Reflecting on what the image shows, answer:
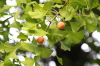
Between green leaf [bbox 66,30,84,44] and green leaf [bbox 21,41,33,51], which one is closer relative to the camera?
green leaf [bbox 21,41,33,51]

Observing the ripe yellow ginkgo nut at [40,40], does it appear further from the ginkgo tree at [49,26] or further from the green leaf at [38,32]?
the green leaf at [38,32]

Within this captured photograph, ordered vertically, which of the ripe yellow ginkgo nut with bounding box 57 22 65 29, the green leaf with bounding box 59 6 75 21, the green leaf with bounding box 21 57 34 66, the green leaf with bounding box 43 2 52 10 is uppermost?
the green leaf with bounding box 43 2 52 10

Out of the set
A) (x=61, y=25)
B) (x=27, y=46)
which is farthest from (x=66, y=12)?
(x=27, y=46)

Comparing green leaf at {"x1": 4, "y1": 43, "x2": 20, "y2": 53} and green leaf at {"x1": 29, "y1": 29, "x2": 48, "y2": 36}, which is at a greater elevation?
green leaf at {"x1": 29, "y1": 29, "x2": 48, "y2": 36}

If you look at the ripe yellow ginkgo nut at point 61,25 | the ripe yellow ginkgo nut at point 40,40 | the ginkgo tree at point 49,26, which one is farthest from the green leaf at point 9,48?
the ripe yellow ginkgo nut at point 61,25

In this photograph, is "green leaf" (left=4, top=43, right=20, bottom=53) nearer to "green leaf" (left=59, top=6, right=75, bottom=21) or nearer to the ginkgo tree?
the ginkgo tree

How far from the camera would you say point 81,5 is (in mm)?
1002

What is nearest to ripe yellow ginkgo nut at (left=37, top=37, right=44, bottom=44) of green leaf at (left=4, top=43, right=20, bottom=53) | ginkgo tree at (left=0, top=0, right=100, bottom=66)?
ginkgo tree at (left=0, top=0, right=100, bottom=66)

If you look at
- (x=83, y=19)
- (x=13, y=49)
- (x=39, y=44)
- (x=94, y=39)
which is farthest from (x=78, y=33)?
(x=94, y=39)

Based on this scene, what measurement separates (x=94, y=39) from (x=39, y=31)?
2.69 meters

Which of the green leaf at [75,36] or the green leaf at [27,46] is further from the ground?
the green leaf at [27,46]

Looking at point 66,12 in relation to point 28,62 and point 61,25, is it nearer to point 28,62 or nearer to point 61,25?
point 61,25

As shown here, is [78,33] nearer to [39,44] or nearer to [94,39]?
[39,44]

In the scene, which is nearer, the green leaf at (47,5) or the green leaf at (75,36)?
the green leaf at (47,5)
